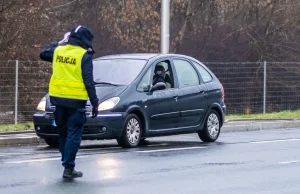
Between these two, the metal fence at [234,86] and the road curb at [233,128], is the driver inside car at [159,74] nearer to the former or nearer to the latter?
the road curb at [233,128]

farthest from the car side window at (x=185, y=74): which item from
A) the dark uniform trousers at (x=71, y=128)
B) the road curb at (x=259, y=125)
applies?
the dark uniform trousers at (x=71, y=128)

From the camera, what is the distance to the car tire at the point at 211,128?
1631cm

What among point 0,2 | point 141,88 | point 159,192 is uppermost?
point 0,2

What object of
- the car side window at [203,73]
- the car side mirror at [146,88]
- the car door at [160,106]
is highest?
the car side window at [203,73]

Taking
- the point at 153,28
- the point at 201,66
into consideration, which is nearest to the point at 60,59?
the point at 201,66

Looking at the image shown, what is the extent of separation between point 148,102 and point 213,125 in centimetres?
195

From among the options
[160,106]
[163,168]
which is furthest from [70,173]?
[160,106]

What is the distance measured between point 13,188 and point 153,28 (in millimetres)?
27087

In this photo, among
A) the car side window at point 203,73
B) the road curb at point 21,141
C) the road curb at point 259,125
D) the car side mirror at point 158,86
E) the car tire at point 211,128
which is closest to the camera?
the car side mirror at point 158,86

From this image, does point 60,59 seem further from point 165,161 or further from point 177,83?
point 177,83

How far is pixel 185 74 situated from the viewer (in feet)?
52.9

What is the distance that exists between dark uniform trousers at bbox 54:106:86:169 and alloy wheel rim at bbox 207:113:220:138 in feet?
19.9

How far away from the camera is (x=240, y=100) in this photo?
25422 mm

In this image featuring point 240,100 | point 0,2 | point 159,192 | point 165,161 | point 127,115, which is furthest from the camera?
point 240,100
